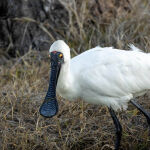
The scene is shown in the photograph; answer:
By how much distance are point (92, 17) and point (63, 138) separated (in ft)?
9.74

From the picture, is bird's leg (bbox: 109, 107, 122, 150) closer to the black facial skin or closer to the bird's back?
the bird's back

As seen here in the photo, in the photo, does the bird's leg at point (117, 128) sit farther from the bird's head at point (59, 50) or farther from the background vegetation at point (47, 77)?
the bird's head at point (59, 50)

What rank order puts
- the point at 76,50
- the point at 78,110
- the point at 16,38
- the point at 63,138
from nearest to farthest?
the point at 63,138 → the point at 78,110 → the point at 76,50 → the point at 16,38

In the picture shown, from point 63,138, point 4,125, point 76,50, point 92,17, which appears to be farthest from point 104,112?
point 92,17

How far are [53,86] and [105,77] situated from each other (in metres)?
0.55

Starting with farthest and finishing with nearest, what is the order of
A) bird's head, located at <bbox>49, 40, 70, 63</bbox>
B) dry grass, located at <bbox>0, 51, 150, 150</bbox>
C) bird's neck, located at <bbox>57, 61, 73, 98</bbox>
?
dry grass, located at <bbox>0, 51, 150, 150</bbox> → bird's neck, located at <bbox>57, 61, 73, 98</bbox> → bird's head, located at <bbox>49, 40, 70, 63</bbox>

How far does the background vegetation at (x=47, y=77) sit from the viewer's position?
16.0ft

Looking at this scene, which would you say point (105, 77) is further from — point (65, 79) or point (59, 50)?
point (59, 50)

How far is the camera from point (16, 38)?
7.63 m

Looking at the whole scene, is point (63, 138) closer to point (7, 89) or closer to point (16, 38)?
point (7, 89)

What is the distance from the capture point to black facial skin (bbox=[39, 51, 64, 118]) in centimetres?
454

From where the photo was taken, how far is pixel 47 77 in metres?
6.69

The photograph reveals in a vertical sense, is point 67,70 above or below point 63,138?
above

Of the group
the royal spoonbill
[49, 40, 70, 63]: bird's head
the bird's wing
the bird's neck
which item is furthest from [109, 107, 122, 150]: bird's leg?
[49, 40, 70, 63]: bird's head
